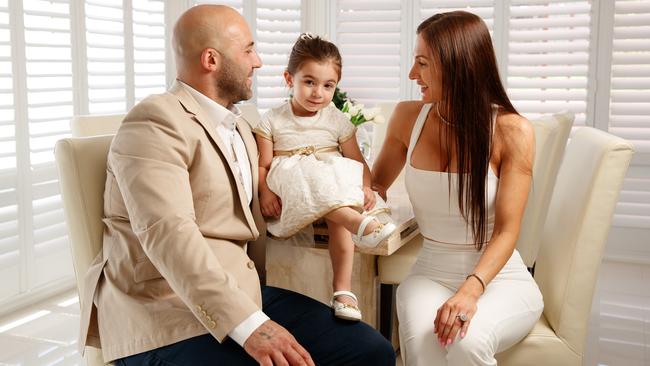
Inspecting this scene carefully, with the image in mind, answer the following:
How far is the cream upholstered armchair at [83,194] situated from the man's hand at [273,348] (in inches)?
18.6

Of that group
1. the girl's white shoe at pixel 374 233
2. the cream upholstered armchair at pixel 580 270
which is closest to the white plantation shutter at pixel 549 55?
the cream upholstered armchair at pixel 580 270

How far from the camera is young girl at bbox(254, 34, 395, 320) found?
2.07m

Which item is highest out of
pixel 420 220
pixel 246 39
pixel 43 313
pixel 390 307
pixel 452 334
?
pixel 246 39

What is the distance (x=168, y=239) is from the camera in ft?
5.19

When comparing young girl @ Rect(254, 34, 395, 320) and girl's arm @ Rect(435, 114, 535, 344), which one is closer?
girl's arm @ Rect(435, 114, 535, 344)

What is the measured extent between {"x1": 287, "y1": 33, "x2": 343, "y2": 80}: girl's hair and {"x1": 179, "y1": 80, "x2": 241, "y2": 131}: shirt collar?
53cm

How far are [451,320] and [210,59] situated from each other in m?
0.89

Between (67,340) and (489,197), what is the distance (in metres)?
2.14

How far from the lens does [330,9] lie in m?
5.16

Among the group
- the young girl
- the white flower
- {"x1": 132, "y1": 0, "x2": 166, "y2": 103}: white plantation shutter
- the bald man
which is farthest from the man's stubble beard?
{"x1": 132, "y1": 0, "x2": 166, "y2": 103}: white plantation shutter

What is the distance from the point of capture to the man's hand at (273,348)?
152 cm

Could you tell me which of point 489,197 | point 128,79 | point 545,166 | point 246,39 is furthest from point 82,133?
point 128,79

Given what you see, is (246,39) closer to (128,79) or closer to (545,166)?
(545,166)

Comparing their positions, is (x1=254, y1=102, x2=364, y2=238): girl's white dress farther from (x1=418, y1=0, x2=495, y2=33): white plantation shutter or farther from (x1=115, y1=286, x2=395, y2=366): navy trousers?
(x1=418, y1=0, x2=495, y2=33): white plantation shutter
